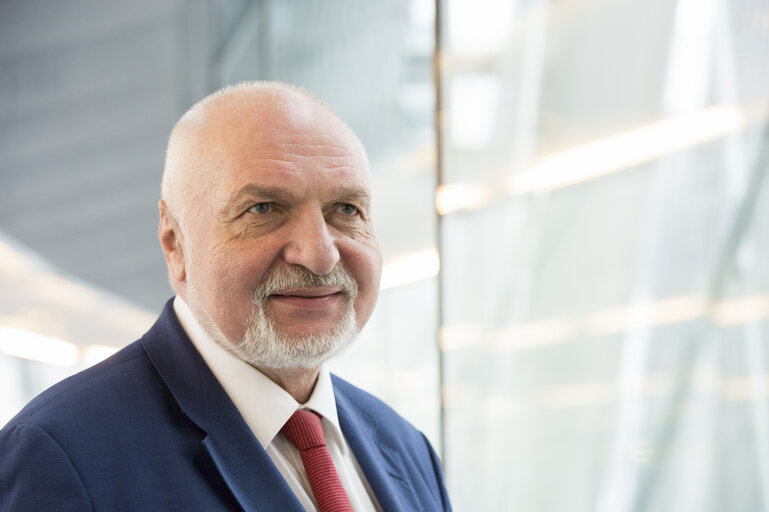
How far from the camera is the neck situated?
1.17 meters

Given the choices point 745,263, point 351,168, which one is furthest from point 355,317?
point 745,263

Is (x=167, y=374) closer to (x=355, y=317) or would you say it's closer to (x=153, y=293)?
(x=355, y=317)

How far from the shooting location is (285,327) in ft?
3.67

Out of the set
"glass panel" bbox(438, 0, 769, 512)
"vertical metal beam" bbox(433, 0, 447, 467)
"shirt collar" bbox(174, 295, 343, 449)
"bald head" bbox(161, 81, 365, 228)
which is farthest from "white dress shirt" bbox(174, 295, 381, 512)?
"vertical metal beam" bbox(433, 0, 447, 467)

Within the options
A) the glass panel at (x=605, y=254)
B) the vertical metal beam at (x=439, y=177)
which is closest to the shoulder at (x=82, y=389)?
the glass panel at (x=605, y=254)

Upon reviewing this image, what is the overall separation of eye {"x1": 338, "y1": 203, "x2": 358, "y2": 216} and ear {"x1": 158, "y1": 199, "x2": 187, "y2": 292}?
0.25 meters

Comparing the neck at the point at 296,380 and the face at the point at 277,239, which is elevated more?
the face at the point at 277,239

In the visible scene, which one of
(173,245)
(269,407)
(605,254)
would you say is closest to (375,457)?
(269,407)

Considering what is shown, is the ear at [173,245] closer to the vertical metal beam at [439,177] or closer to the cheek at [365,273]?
the cheek at [365,273]

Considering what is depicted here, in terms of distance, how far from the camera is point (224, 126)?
115 centimetres

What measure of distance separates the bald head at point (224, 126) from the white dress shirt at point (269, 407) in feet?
0.66

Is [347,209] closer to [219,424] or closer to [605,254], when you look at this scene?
[219,424]

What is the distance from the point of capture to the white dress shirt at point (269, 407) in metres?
1.12

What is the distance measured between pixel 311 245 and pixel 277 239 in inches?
2.0
